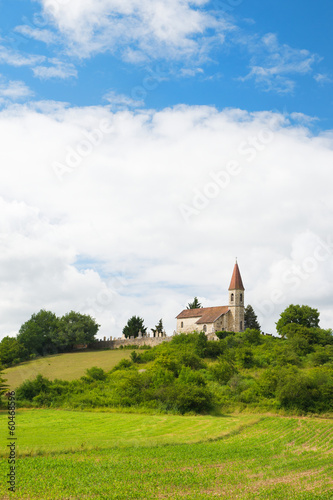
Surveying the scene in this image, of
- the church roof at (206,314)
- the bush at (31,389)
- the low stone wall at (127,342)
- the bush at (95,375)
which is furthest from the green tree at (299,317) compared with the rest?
the bush at (31,389)

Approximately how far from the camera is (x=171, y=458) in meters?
24.6

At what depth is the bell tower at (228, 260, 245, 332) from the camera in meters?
90.1

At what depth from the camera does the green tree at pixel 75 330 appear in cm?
9325

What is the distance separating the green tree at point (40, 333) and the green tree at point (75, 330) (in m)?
1.44

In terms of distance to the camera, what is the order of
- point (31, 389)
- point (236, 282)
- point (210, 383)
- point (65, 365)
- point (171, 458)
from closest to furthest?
point (171, 458)
point (31, 389)
point (210, 383)
point (65, 365)
point (236, 282)

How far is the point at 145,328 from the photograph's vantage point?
104 meters

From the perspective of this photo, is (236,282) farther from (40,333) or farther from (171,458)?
(171,458)

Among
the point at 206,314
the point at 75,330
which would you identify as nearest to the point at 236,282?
the point at 206,314

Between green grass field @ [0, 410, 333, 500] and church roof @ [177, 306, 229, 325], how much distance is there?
4952cm

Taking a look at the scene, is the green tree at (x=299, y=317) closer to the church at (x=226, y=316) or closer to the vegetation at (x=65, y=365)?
the church at (x=226, y=316)

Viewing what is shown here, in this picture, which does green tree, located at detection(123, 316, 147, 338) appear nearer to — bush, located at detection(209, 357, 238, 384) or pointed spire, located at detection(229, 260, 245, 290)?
pointed spire, located at detection(229, 260, 245, 290)

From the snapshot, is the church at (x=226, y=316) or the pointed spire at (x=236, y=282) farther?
the pointed spire at (x=236, y=282)

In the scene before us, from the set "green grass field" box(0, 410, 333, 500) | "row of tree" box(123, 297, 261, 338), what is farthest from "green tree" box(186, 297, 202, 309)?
"green grass field" box(0, 410, 333, 500)

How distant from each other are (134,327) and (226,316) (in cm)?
2277
